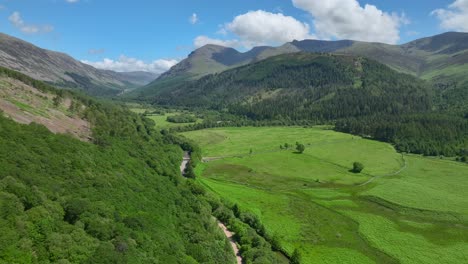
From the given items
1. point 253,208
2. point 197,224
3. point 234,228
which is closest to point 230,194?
point 253,208

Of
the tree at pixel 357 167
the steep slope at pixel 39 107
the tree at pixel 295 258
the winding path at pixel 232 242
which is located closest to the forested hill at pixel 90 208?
the winding path at pixel 232 242

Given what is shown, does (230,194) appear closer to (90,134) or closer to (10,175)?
(90,134)

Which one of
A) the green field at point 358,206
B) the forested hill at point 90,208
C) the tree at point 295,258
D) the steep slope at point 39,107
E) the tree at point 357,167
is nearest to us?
the forested hill at point 90,208

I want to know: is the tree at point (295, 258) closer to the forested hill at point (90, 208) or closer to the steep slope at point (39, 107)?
the forested hill at point (90, 208)

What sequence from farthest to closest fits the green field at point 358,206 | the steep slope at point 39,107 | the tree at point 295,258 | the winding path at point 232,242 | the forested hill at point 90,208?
the steep slope at point 39,107
the green field at point 358,206
the winding path at point 232,242
the tree at point 295,258
the forested hill at point 90,208

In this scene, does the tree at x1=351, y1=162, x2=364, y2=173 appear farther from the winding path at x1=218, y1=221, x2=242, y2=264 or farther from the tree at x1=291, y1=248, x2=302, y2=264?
the tree at x1=291, y1=248, x2=302, y2=264
